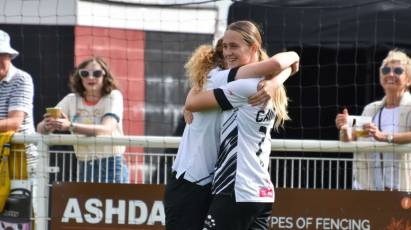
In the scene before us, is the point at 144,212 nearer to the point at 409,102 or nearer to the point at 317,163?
the point at 317,163

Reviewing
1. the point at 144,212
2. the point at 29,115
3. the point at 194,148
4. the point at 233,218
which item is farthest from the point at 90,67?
the point at 233,218

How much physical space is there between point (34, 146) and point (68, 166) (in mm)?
294

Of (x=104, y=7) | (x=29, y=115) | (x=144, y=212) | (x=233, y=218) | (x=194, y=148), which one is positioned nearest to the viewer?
(x=233, y=218)

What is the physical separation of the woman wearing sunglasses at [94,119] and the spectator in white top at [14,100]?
22cm

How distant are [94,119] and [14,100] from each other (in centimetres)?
64

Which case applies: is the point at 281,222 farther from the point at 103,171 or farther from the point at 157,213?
the point at 103,171

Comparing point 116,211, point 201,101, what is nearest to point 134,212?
point 116,211

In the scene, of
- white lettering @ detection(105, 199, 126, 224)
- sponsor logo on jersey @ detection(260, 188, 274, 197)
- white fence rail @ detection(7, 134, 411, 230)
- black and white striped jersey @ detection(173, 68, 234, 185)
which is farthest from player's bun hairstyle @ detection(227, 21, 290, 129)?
white lettering @ detection(105, 199, 126, 224)

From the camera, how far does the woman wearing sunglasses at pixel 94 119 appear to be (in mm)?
7699

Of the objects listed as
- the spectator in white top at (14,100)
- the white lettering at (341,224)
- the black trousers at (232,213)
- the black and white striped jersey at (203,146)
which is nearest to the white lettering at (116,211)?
the spectator in white top at (14,100)

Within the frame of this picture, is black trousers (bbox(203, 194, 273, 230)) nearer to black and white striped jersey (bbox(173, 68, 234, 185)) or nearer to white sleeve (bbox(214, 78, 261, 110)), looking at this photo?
black and white striped jersey (bbox(173, 68, 234, 185))

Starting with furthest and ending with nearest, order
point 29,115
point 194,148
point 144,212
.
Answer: point 29,115
point 144,212
point 194,148

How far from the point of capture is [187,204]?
6.15m

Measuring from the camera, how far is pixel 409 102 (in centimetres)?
798
